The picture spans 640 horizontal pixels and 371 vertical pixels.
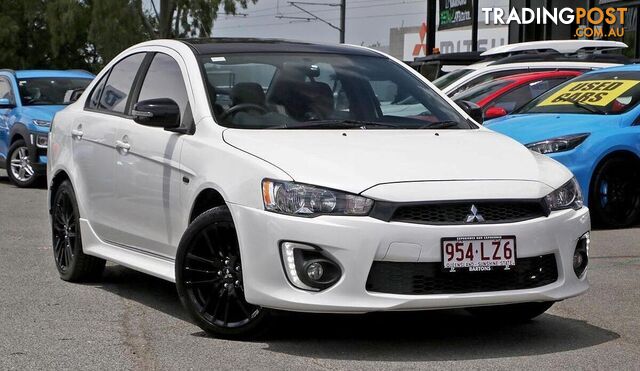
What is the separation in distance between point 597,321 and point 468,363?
1.40m

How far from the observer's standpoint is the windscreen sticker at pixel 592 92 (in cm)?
1229

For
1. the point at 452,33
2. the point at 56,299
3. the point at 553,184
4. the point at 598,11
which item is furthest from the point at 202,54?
the point at 452,33

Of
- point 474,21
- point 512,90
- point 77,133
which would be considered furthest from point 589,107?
point 474,21

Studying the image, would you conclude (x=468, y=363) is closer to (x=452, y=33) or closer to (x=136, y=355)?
(x=136, y=355)

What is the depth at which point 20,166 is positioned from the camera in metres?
17.0

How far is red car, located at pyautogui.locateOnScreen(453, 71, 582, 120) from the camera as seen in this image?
47.7 ft

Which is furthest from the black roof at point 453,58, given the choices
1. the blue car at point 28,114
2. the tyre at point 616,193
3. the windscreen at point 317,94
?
the windscreen at point 317,94

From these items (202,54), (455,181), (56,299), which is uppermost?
(202,54)

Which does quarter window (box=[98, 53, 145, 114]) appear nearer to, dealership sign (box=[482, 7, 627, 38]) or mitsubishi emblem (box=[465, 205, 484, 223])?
mitsubishi emblem (box=[465, 205, 484, 223])

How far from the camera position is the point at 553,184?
6.21 metres

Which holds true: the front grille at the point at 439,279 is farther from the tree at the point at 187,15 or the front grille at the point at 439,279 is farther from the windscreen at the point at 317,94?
the tree at the point at 187,15

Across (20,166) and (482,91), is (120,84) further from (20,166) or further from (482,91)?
(20,166)

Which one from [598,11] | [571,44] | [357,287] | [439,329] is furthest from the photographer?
[598,11]

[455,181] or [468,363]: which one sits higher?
[455,181]
